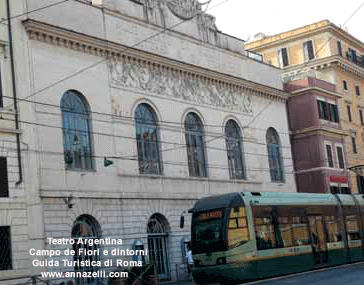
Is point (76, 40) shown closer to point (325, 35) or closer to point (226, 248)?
point (226, 248)

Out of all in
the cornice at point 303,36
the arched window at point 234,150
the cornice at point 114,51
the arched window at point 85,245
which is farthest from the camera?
the cornice at point 303,36

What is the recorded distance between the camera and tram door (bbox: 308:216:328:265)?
88.1ft

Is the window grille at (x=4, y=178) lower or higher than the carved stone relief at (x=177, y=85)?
lower

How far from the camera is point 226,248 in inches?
897

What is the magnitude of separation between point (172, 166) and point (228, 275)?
10.8 m

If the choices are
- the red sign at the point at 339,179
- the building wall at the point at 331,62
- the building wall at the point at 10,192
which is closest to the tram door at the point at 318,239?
the building wall at the point at 10,192

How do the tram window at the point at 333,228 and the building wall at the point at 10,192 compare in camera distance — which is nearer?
the building wall at the point at 10,192

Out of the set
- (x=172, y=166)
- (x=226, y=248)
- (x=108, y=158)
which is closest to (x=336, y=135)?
(x=172, y=166)

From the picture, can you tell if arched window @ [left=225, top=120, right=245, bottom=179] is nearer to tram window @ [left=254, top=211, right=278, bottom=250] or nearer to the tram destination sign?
tram window @ [left=254, top=211, right=278, bottom=250]

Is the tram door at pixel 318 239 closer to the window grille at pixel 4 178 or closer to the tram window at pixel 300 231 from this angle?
the tram window at pixel 300 231

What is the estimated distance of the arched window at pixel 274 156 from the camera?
4147 cm

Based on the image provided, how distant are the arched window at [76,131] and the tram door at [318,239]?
9.75 m

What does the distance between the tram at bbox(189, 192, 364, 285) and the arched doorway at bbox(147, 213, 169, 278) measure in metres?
6.67

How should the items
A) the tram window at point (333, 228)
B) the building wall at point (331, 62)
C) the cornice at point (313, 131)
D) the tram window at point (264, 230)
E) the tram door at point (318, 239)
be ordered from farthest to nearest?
the building wall at point (331, 62) → the cornice at point (313, 131) → the tram window at point (333, 228) → the tram door at point (318, 239) → the tram window at point (264, 230)
